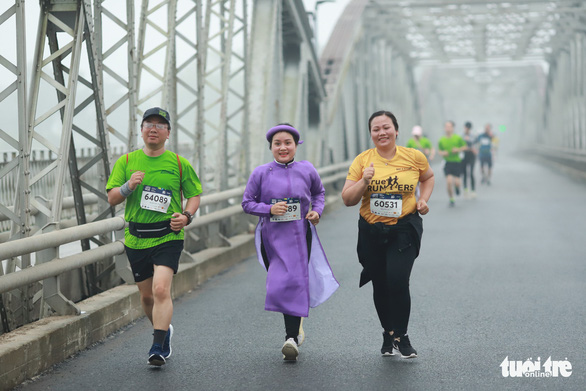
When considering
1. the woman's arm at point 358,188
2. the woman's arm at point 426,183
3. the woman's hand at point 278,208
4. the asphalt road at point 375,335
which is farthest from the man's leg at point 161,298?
the woman's arm at point 426,183

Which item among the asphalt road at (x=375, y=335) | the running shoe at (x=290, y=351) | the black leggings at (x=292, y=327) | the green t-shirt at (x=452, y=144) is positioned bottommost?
the green t-shirt at (x=452, y=144)

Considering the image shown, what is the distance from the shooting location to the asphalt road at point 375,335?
5230mm

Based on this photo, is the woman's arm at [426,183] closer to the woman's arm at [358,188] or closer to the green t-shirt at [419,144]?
the woman's arm at [358,188]

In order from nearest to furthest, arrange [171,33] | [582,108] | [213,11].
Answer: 1. [171,33]
2. [213,11]
3. [582,108]

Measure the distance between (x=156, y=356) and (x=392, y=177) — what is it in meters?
1.81

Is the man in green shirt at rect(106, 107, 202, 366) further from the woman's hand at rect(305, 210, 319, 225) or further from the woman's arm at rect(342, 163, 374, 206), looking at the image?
the woman's arm at rect(342, 163, 374, 206)

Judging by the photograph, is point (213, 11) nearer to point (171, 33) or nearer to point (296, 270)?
point (171, 33)

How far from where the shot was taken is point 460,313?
7.38 meters

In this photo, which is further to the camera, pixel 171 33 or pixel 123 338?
pixel 171 33

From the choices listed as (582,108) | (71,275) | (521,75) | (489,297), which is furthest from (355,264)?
(521,75)

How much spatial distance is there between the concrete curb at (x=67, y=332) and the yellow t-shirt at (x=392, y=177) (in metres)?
2.04

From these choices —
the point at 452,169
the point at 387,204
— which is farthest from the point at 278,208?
the point at 452,169

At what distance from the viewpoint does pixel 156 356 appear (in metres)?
5.50

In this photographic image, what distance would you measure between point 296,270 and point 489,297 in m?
2.94
